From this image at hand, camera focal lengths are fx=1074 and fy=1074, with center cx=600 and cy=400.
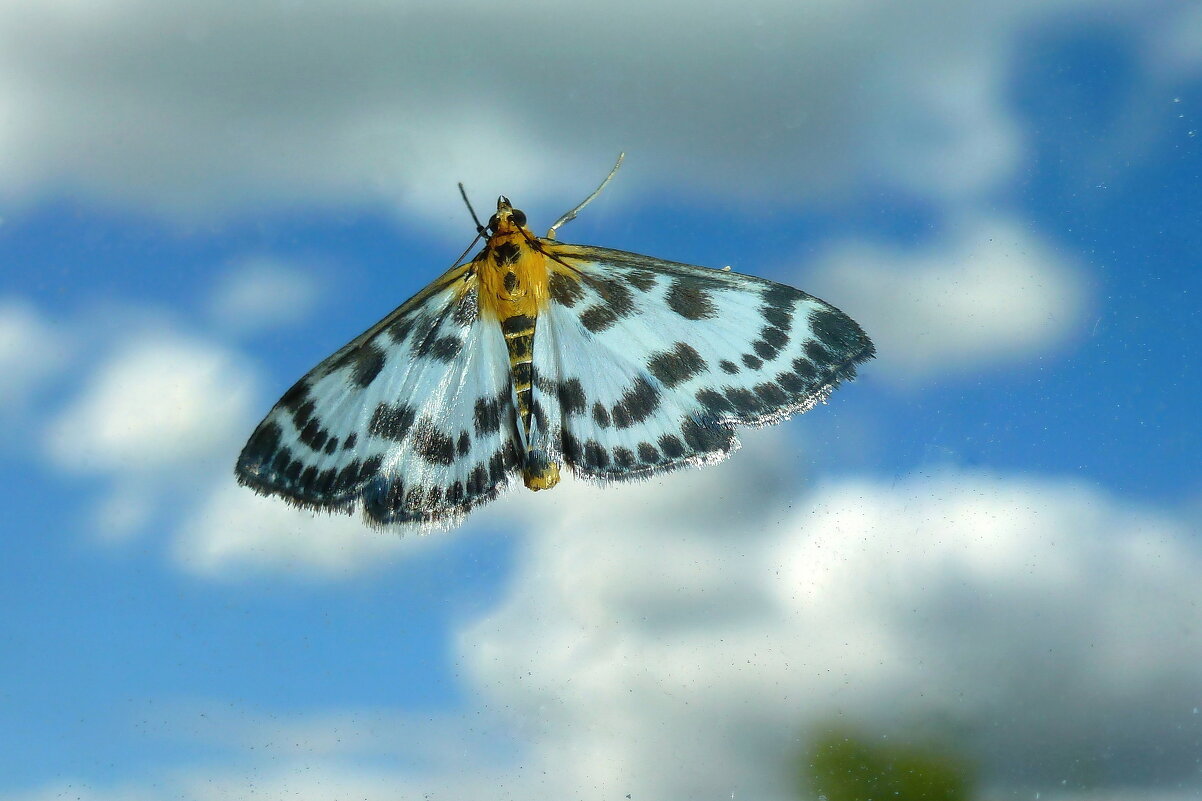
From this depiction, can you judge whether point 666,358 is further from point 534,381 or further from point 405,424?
point 405,424

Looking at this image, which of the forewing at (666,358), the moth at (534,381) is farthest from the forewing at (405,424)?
the forewing at (666,358)

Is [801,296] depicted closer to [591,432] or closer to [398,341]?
[591,432]

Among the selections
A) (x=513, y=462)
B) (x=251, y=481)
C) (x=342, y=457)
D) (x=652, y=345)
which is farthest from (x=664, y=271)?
(x=251, y=481)

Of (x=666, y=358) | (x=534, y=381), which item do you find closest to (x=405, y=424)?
(x=534, y=381)

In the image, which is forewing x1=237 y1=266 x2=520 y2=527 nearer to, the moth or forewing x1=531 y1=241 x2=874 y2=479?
the moth

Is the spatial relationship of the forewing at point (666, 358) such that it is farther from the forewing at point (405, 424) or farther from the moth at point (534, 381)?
the forewing at point (405, 424)

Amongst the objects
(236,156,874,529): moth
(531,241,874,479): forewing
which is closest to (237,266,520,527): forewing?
(236,156,874,529): moth
